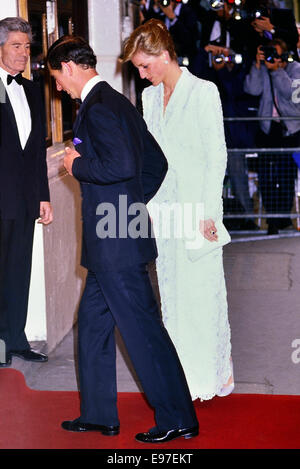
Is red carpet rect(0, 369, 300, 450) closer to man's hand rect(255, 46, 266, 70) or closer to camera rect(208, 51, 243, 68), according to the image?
camera rect(208, 51, 243, 68)

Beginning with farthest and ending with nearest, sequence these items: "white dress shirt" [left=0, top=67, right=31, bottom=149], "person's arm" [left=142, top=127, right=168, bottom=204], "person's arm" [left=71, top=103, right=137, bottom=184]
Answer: "white dress shirt" [left=0, top=67, right=31, bottom=149], "person's arm" [left=142, top=127, right=168, bottom=204], "person's arm" [left=71, top=103, right=137, bottom=184]

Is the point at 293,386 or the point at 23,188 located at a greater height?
the point at 23,188

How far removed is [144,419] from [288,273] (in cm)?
376

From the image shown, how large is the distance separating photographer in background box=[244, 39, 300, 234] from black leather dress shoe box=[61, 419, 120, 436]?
5.81m

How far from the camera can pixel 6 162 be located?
504cm

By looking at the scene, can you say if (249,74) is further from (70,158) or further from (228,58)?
(70,158)

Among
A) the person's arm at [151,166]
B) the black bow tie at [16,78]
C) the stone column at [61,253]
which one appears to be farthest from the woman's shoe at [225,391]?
the black bow tie at [16,78]

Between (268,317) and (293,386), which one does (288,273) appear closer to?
(268,317)

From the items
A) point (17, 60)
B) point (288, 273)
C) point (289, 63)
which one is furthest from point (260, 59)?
point (17, 60)

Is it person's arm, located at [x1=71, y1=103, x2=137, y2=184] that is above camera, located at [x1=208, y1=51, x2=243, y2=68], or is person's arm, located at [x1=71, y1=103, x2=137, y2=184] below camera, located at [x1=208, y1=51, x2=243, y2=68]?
below

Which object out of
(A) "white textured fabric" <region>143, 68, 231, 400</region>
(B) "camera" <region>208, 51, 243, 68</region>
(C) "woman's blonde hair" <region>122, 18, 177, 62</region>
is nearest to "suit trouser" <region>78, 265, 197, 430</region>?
(A) "white textured fabric" <region>143, 68, 231, 400</region>

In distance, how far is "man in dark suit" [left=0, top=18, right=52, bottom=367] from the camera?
5.02 metres

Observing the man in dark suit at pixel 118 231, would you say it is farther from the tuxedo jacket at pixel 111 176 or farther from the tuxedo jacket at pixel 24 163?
the tuxedo jacket at pixel 24 163

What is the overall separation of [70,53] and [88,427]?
5.44 ft
